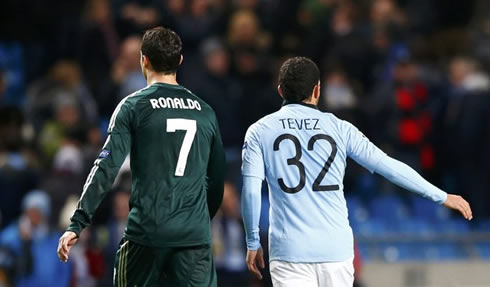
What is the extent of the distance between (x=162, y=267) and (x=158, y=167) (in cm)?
59

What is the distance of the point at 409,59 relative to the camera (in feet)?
48.9

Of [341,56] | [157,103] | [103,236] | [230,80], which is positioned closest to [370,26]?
[341,56]

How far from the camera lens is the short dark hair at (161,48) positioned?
7.21m

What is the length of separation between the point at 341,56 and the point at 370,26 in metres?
0.75

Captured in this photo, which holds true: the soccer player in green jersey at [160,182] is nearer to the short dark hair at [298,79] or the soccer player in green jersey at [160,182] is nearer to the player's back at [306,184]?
the player's back at [306,184]

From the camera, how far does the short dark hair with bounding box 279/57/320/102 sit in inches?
297

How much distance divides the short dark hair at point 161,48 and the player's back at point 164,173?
0.21 m

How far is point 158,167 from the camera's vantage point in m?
7.09

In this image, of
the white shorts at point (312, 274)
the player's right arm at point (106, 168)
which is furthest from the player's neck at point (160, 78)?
the white shorts at point (312, 274)

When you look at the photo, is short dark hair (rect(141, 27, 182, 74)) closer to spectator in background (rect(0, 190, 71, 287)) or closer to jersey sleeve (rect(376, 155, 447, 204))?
jersey sleeve (rect(376, 155, 447, 204))

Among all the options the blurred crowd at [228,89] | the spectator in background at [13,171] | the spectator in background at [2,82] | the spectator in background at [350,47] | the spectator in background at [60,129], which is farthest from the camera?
the spectator in background at [350,47]

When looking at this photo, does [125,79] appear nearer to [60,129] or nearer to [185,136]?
[60,129]

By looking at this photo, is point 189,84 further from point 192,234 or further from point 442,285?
point 192,234

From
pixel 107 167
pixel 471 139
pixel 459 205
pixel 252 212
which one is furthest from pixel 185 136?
pixel 471 139
